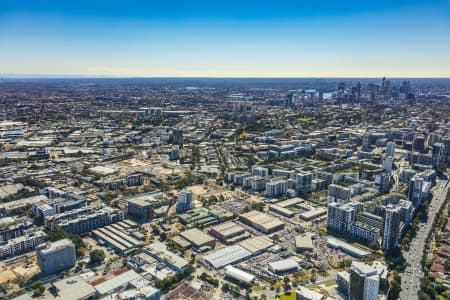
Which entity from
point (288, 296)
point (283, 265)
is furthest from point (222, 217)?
point (288, 296)

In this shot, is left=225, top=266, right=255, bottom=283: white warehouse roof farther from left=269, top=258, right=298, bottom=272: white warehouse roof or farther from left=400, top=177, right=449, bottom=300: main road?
left=400, top=177, right=449, bottom=300: main road

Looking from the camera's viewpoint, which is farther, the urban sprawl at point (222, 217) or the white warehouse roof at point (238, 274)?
the white warehouse roof at point (238, 274)

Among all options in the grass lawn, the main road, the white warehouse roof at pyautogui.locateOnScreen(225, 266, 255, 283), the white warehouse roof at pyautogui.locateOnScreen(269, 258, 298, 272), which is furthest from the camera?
the white warehouse roof at pyautogui.locateOnScreen(269, 258, 298, 272)

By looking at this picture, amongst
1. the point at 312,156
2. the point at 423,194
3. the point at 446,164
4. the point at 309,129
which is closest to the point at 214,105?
the point at 309,129

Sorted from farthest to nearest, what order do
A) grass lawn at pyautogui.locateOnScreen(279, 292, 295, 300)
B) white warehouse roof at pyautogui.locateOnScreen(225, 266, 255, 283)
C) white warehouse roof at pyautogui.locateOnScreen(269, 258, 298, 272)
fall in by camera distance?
white warehouse roof at pyautogui.locateOnScreen(269, 258, 298, 272) < white warehouse roof at pyautogui.locateOnScreen(225, 266, 255, 283) < grass lawn at pyautogui.locateOnScreen(279, 292, 295, 300)

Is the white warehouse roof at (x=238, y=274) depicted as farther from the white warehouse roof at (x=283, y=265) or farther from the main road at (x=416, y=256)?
the main road at (x=416, y=256)

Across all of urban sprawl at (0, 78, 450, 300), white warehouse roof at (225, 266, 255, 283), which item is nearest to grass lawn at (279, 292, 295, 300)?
urban sprawl at (0, 78, 450, 300)

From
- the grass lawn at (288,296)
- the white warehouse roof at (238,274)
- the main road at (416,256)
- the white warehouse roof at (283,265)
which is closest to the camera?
the grass lawn at (288,296)

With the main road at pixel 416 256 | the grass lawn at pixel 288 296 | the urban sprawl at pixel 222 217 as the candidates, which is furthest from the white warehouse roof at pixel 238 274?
the main road at pixel 416 256

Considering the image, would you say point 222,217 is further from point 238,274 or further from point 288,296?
point 288,296
